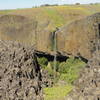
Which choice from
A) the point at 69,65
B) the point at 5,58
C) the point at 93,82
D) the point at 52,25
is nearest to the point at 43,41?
the point at 52,25

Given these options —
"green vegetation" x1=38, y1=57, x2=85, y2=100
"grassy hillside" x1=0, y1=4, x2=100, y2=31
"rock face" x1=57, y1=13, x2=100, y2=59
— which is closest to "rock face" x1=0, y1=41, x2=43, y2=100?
"green vegetation" x1=38, y1=57, x2=85, y2=100

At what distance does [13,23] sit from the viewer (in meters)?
24.8

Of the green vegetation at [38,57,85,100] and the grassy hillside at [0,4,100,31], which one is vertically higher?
the grassy hillside at [0,4,100,31]

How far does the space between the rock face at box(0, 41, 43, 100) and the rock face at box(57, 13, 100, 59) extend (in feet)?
35.5

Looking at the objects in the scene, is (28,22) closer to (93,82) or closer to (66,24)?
(66,24)

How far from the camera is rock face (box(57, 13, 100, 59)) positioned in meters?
20.6

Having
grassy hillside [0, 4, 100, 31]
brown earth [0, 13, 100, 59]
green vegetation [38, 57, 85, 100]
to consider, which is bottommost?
green vegetation [38, 57, 85, 100]

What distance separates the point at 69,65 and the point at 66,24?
2.73 metres

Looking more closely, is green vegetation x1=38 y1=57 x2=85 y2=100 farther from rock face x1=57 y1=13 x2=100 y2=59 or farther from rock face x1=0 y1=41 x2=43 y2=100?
Result: rock face x1=0 y1=41 x2=43 y2=100

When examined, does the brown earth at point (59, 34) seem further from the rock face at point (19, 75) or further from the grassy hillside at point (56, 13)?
the rock face at point (19, 75)

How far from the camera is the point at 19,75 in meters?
9.23

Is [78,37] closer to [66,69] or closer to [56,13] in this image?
[66,69]

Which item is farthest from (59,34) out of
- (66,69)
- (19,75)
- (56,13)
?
(19,75)

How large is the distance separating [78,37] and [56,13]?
3.71 meters
